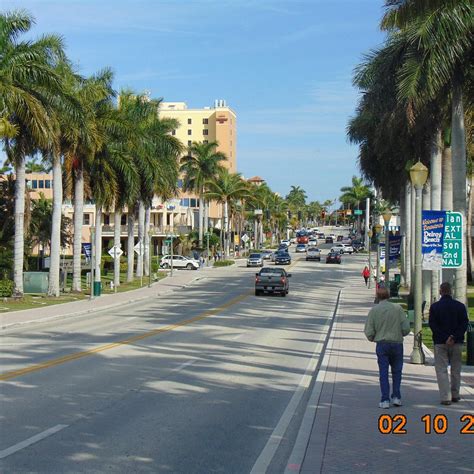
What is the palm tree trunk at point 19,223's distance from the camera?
3509 cm

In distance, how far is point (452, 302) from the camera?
442 inches

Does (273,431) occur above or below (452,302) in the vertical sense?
below

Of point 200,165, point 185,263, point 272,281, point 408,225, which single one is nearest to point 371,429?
point 272,281

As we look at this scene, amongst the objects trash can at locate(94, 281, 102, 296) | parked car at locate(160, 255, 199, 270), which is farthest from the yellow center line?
parked car at locate(160, 255, 199, 270)

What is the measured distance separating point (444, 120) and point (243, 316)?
1152cm

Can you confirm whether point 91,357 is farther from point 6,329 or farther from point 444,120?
point 444,120

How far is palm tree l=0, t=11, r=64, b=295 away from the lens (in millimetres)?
33469

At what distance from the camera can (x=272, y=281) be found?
1732 inches

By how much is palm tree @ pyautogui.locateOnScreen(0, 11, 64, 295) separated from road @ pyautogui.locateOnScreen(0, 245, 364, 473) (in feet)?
34.3

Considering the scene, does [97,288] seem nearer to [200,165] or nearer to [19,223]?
[19,223]

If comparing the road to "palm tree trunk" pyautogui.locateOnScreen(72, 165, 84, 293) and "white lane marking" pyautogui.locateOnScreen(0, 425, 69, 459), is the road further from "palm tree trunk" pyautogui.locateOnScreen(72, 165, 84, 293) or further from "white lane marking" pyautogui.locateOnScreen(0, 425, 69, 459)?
"palm tree trunk" pyautogui.locateOnScreen(72, 165, 84, 293)

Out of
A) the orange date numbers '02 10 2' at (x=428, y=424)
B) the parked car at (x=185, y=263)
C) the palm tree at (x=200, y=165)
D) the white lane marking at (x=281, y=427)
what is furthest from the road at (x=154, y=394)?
the palm tree at (x=200, y=165)

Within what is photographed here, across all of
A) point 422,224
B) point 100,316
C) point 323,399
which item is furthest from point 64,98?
point 323,399

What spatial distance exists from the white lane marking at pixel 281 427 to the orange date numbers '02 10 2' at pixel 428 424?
137 centimetres
